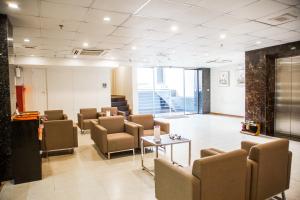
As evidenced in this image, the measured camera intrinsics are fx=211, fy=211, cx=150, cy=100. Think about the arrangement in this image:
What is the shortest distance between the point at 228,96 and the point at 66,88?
8219 millimetres

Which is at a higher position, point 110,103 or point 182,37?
point 182,37

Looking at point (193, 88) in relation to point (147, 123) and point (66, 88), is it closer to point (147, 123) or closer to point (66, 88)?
point (66, 88)

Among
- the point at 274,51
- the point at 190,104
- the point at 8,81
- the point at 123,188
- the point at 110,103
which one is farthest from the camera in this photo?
the point at 190,104

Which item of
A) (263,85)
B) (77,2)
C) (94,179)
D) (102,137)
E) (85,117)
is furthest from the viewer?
(85,117)

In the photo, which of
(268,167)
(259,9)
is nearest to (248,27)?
(259,9)

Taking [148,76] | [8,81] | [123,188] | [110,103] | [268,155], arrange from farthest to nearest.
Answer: [148,76] → [110,103] → [8,81] → [123,188] → [268,155]

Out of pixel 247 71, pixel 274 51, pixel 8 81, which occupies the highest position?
pixel 274 51

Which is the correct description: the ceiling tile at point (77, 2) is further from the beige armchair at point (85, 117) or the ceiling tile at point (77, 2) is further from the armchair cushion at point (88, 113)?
the armchair cushion at point (88, 113)

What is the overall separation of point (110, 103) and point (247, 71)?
6.17m

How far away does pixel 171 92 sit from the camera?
14.0m

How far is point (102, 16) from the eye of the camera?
376 cm

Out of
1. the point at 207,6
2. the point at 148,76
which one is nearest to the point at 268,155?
the point at 207,6

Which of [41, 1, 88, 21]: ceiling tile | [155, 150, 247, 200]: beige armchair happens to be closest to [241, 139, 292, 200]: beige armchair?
[155, 150, 247, 200]: beige armchair

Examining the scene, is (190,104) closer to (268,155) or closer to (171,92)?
(171,92)
